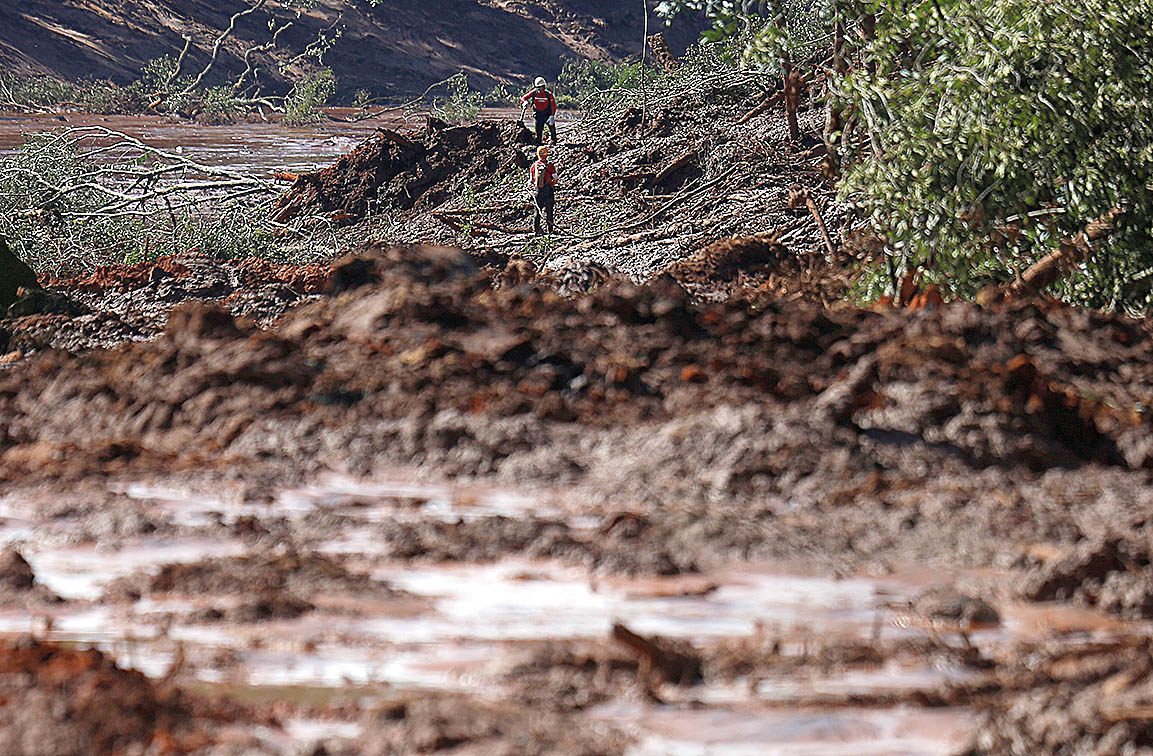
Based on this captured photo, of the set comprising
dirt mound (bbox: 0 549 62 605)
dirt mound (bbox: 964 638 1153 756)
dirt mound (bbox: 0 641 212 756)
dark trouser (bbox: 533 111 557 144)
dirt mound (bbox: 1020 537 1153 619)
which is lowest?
dirt mound (bbox: 0 549 62 605)

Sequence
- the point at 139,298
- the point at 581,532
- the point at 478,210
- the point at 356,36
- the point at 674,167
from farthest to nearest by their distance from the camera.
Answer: the point at 356,36 < the point at 478,210 < the point at 674,167 < the point at 139,298 < the point at 581,532

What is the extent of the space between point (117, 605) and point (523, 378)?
65.2 inches

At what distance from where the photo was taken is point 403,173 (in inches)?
545

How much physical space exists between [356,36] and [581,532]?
4122cm

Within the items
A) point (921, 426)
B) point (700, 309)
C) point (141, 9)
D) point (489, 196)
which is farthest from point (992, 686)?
point (141, 9)

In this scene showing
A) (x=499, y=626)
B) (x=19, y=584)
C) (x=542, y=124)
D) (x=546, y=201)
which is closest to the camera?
(x=499, y=626)

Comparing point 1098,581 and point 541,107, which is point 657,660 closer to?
point 1098,581

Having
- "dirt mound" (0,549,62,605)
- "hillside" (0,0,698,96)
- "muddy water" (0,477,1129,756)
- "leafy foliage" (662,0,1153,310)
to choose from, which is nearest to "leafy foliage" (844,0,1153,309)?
"leafy foliage" (662,0,1153,310)

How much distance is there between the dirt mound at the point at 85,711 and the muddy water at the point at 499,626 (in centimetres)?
12

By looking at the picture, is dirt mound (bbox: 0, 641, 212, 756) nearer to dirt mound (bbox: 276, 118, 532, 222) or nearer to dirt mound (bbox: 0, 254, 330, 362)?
dirt mound (bbox: 0, 254, 330, 362)

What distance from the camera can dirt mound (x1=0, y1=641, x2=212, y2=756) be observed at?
2105mm

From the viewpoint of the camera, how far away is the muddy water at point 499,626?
221 cm

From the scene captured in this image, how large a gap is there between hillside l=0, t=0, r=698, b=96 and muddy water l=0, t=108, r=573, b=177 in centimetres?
692

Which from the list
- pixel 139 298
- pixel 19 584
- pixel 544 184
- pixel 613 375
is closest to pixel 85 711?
pixel 19 584
